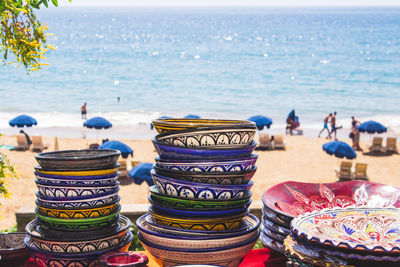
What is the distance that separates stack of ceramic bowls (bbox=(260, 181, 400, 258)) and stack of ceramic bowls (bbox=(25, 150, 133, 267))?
842 mm

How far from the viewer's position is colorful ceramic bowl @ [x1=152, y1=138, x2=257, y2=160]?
254 centimetres

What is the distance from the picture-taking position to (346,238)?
2398mm

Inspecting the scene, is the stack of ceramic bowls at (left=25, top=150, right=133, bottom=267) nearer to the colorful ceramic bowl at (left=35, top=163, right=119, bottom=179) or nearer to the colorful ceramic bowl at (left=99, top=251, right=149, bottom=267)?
the colorful ceramic bowl at (left=35, top=163, right=119, bottom=179)

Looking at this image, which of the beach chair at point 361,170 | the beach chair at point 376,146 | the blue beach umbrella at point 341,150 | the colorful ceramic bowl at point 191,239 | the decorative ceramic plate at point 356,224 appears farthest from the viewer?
the beach chair at point 376,146

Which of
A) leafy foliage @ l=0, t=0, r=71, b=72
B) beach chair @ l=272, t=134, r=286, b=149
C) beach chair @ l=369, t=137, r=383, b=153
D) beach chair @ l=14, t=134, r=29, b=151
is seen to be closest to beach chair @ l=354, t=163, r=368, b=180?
beach chair @ l=369, t=137, r=383, b=153

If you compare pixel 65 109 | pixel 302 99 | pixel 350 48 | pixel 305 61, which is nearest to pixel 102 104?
pixel 65 109

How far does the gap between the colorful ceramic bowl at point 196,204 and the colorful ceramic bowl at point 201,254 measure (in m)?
0.19

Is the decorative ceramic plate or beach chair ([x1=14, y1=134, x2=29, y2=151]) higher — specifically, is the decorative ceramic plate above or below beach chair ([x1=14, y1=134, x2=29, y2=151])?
above

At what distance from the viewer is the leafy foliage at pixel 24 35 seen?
3.06m

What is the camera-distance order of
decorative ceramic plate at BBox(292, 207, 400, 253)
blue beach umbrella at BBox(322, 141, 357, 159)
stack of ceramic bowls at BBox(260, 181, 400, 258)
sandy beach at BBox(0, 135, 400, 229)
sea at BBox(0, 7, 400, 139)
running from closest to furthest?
decorative ceramic plate at BBox(292, 207, 400, 253) → stack of ceramic bowls at BBox(260, 181, 400, 258) → sandy beach at BBox(0, 135, 400, 229) → blue beach umbrella at BBox(322, 141, 357, 159) → sea at BBox(0, 7, 400, 139)

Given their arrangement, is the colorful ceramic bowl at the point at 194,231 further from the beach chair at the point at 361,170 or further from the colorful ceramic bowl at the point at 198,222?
the beach chair at the point at 361,170

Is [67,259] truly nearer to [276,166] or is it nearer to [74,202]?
[74,202]

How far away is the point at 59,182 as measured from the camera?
8.76ft

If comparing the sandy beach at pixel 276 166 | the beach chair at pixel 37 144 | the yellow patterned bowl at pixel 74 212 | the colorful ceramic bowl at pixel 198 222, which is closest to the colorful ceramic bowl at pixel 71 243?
the yellow patterned bowl at pixel 74 212
